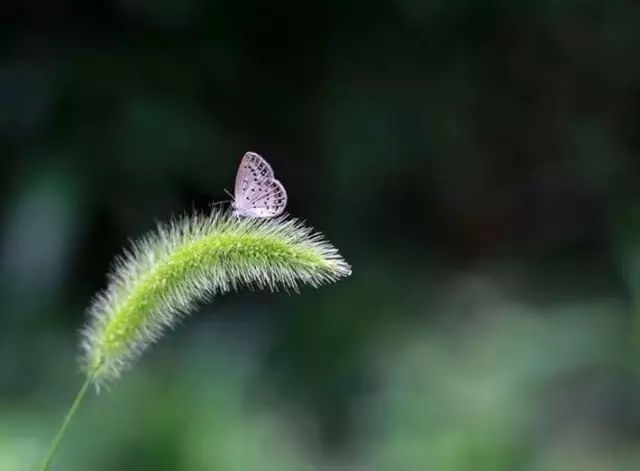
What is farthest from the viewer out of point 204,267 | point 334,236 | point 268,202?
point 334,236

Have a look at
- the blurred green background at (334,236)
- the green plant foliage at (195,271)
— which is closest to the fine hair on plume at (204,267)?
the green plant foliage at (195,271)

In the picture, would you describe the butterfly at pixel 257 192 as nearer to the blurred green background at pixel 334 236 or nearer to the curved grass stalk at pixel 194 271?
the curved grass stalk at pixel 194 271

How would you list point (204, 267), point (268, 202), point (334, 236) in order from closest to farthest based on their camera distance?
point (204, 267) → point (268, 202) → point (334, 236)

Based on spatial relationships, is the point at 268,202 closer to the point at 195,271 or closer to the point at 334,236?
the point at 195,271

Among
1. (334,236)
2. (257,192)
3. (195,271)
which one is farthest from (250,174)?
(334,236)

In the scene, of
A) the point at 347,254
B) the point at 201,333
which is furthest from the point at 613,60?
the point at 201,333

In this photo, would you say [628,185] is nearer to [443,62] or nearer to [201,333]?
[443,62]
